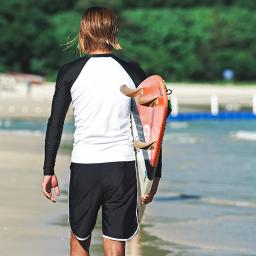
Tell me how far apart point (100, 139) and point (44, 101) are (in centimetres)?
4791

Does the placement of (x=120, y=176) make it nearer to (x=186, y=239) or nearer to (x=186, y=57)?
(x=186, y=239)

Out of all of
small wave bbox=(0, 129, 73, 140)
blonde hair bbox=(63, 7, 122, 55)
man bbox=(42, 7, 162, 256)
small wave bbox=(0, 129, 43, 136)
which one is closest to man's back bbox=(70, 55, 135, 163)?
man bbox=(42, 7, 162, 256)

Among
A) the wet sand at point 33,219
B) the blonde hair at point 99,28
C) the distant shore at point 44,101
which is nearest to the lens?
the blonde hair at point 99,28

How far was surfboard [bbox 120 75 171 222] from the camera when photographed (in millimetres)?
6125

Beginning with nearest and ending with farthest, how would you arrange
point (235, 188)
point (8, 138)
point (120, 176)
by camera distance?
point (120, 176) → point (235, 188) → point (8, 138)

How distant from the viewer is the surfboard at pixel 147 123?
6.12m

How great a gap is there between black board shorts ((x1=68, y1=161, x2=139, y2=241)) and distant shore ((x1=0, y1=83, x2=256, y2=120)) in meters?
32.9

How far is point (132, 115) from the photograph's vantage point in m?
6.41

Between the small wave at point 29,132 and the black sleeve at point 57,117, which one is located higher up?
the black sleeve at point 57,117

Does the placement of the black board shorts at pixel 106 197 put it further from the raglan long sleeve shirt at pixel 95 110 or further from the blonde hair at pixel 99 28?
the blonde hair at pixel 99 28

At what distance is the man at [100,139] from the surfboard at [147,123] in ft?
0.13

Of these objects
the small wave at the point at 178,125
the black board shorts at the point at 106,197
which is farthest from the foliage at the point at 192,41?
the black board shorts at the point at 106,197

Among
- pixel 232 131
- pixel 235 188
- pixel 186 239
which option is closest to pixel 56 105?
pixel 186 239

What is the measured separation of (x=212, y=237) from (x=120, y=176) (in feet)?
14.7
